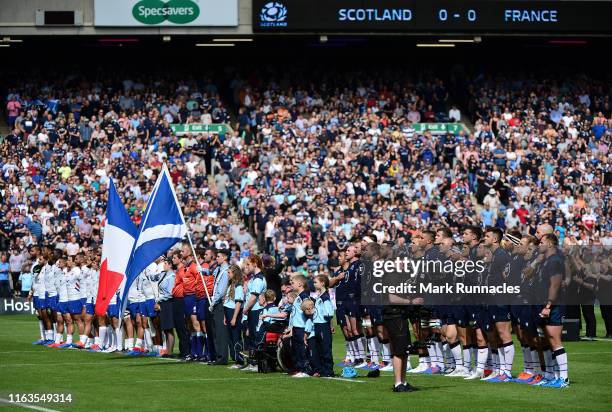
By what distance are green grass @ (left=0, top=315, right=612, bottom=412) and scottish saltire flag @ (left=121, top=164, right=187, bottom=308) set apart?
191 cm

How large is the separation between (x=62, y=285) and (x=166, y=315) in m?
4.68

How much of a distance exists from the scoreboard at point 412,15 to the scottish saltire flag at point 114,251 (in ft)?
73.2

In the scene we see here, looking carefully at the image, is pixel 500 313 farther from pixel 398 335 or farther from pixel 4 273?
pixel 4 273

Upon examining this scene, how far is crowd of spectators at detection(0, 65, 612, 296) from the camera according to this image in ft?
130

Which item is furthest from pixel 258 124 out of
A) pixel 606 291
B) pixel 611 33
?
pixel 606 291

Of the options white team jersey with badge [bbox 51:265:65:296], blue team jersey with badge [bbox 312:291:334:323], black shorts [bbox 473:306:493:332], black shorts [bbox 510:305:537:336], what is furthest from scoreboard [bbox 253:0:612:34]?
black shorts [bbox 510:305:537:336]

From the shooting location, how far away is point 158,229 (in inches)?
873

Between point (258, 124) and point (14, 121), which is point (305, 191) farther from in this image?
point (14, 121)

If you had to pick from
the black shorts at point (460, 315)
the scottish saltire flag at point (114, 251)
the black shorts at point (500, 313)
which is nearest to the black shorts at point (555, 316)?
the black shorts at point (500, 313)

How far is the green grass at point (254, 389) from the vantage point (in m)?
15.8

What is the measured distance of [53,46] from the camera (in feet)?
157

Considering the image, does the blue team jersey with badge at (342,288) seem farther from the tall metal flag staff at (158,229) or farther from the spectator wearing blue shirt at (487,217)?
the spectator wearing blue shirt at (487,217)

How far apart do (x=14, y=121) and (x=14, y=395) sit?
29562 millimetres

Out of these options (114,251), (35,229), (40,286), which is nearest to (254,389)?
(114,251)
